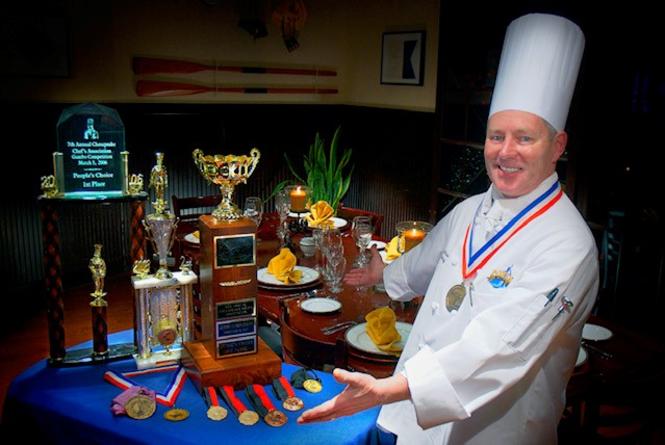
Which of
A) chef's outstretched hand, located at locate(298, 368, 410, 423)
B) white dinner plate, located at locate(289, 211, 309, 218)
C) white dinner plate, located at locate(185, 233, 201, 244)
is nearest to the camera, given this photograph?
chef's outstretched hand, located at locate(298, 368, 410, 423)

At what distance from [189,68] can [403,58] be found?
1.70 metres

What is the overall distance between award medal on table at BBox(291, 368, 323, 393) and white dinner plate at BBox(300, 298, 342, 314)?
0.54m

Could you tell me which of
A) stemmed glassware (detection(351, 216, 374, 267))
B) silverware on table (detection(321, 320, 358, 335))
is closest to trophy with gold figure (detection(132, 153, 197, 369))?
silverware on table (detection(321, 320, 358, 335))

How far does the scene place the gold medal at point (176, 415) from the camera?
1.53m

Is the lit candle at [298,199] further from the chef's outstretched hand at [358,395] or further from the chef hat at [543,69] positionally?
the chef's outstretched hand at [358,395]

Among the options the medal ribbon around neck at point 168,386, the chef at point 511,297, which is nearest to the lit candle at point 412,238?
the chef at point 511,297

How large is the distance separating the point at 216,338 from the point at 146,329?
26 centimetres

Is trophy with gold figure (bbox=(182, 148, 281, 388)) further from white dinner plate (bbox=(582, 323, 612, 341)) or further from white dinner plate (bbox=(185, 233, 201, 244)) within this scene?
white dinner plate (bbox=(185, 233, 201, 244))

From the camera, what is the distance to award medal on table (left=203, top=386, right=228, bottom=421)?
153 cm

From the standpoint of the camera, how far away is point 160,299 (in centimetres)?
181

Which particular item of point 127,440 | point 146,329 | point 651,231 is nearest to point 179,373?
point 146,329

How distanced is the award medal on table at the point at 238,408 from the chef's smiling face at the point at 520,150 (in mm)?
797

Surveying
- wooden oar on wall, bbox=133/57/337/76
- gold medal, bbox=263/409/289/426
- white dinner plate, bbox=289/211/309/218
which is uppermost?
wooden oar on wall, bbox=133/57/337/76

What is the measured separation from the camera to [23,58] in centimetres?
415
